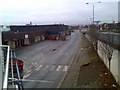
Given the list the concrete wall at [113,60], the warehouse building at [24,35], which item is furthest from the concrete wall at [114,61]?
the warehouse building at [24,35]

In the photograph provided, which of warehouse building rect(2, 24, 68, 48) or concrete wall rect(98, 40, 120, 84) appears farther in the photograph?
warehouse building rect(2, 24, 68, 48)

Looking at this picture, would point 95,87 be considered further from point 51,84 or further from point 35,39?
point 35,39

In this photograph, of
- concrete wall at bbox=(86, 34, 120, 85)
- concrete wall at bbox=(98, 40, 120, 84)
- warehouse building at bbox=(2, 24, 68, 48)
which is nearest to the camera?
concrete wall at bbox=(98, 40, 120, 84)

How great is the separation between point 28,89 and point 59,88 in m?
2.94

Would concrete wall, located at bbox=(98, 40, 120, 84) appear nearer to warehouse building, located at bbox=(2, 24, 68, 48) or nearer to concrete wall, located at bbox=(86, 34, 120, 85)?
concrete wall, located at bbox=(86, 34, 120, 85)

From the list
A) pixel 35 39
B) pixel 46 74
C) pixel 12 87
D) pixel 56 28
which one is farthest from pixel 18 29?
pixel 12 87

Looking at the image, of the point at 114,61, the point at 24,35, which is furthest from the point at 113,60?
the point at 24,35

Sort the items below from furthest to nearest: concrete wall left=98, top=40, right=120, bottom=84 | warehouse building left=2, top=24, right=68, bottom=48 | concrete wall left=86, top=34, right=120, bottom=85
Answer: warehouse building left=2, top=24, right=68, bottom=48 < concrete wall left=86, top=34, right=120, bottom=85 < concrete wall left=98, top=40, right=120, bottom=84

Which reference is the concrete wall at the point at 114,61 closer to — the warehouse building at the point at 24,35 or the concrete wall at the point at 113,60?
the concrete wall at the point at 113,60

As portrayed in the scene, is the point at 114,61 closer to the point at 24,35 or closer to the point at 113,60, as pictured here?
the point at 113,60

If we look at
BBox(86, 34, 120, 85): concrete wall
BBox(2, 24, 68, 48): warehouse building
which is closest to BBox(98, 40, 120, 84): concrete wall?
BBox(86, 34, 120, 85): concrete wall

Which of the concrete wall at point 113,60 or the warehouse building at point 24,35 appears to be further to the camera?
the warehouse building at point 24,35

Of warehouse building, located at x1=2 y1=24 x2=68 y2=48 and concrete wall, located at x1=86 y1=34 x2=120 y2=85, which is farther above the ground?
warehouse building, located at x1=2 y1=24 x2=68 y2=48

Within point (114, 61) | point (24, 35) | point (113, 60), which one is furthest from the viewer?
point (24, 35)
